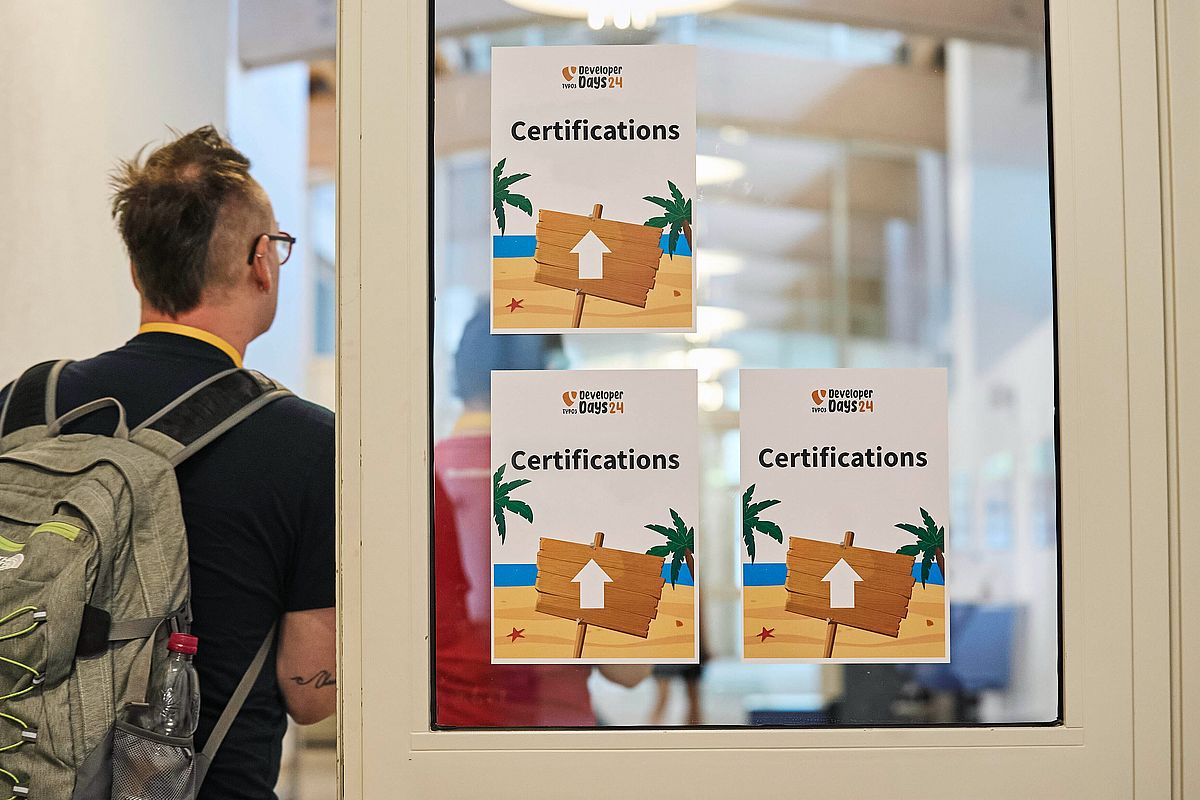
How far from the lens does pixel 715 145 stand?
3.61 ft

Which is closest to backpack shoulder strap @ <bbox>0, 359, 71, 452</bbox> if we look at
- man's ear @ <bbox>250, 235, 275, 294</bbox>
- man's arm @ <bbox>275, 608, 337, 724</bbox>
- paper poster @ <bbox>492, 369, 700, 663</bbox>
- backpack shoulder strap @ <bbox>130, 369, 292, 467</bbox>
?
backpack shoulder strap @ <bbox>130, 369, 292, 467</bbox>

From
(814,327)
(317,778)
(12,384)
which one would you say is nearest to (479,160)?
(814,327)

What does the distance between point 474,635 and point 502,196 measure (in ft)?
1.40

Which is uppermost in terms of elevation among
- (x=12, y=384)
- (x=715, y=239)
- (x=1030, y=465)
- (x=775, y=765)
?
(x=715, y=239)

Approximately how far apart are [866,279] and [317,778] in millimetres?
4786

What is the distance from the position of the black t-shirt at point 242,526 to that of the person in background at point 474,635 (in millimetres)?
490

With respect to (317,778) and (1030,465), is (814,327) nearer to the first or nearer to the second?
(1030,465)

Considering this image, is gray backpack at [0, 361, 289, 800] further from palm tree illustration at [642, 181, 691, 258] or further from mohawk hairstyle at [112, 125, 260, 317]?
palm tree illustration at [642, 181, 691, 258]

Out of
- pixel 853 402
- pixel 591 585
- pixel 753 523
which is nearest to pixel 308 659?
pixel 591 585

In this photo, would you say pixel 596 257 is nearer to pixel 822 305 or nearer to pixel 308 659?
pixel 822 305

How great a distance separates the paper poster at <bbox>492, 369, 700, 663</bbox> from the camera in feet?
3.51

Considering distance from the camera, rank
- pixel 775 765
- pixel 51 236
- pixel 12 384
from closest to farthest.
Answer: pixel 775 765 → pixel 12 384 → pixel 51 236

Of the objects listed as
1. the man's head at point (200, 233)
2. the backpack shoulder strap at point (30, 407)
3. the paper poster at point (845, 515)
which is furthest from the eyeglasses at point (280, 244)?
the paper poster at point (845, 515)

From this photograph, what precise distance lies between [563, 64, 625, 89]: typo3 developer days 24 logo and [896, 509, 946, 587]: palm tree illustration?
516mm
